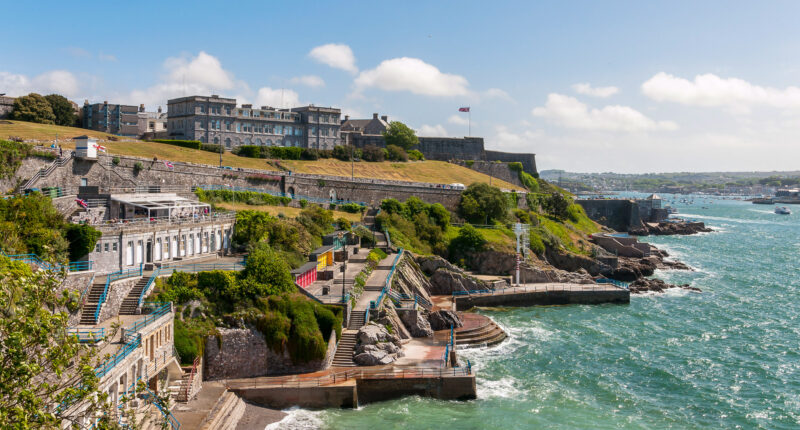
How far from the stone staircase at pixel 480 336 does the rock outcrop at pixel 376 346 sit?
5.44 metres

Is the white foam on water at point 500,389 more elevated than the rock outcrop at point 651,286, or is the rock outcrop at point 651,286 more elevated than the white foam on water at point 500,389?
the rock outcrop at point 651,286

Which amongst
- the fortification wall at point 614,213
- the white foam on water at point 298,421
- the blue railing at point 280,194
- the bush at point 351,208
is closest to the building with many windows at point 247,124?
the blue railing at point 280,194

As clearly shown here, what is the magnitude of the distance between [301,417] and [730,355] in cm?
2767

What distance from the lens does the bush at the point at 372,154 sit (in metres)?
98.8

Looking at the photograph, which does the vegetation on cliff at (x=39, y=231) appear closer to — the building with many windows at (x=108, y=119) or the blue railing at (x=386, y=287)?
the blue railing at (x=386, y=287)

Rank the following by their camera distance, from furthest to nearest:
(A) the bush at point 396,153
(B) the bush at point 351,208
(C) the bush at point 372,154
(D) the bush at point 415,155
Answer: (D) the bush at point 415,155 → (A) the bush at point 396,153 → (C) the bush at point 372,154 → (B) the bush at point 351,208

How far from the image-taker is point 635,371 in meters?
36.8

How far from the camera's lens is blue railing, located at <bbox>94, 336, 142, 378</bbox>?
66.4 feet

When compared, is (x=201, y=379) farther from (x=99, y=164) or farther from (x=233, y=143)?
(x=233, y=143)

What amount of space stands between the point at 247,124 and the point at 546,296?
5194 centimetres

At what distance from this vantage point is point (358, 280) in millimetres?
41781

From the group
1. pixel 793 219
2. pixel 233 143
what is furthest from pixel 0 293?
pixel 793 219

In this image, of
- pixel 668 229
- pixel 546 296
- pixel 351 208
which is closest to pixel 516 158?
pixel 668 229

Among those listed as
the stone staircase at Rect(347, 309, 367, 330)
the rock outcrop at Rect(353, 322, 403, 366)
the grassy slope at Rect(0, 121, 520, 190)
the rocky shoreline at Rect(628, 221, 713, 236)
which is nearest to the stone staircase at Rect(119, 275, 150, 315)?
the rock outcrop at Rect(353, 322, 403, 366)
